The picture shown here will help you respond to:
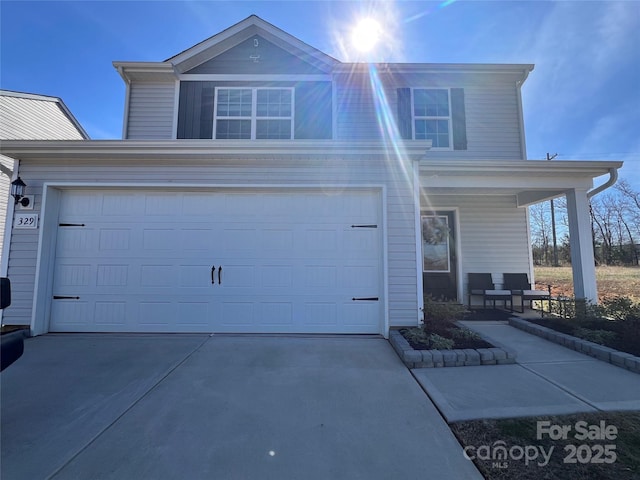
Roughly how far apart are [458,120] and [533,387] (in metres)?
6.22

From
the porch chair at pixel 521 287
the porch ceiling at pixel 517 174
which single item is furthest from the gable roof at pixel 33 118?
the porch chair at pixel 521 287

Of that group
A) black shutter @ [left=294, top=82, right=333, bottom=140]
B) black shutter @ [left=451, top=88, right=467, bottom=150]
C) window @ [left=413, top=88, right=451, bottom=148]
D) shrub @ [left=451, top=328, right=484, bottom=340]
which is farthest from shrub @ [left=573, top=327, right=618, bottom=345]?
black shutter @ [left=294, top=82, right=333, bottom=140]

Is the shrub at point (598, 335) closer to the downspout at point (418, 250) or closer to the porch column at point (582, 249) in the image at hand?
the porch column at point (582, 249)

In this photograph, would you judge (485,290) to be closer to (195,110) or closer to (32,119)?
(195,110)

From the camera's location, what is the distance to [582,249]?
551 cm

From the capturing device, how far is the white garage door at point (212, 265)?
4.59m

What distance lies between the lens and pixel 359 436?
6.93 feet

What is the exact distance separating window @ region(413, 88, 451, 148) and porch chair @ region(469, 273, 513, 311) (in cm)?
339

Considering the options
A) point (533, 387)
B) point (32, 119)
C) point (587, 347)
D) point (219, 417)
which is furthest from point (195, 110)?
point (587, 347)

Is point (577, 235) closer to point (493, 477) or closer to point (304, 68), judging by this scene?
point (493, 477)

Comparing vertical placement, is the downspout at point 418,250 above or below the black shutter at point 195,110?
below

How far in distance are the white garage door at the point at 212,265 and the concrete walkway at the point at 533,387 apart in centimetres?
167

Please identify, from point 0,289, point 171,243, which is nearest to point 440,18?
point 171,243

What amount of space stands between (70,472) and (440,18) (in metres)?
7.89
